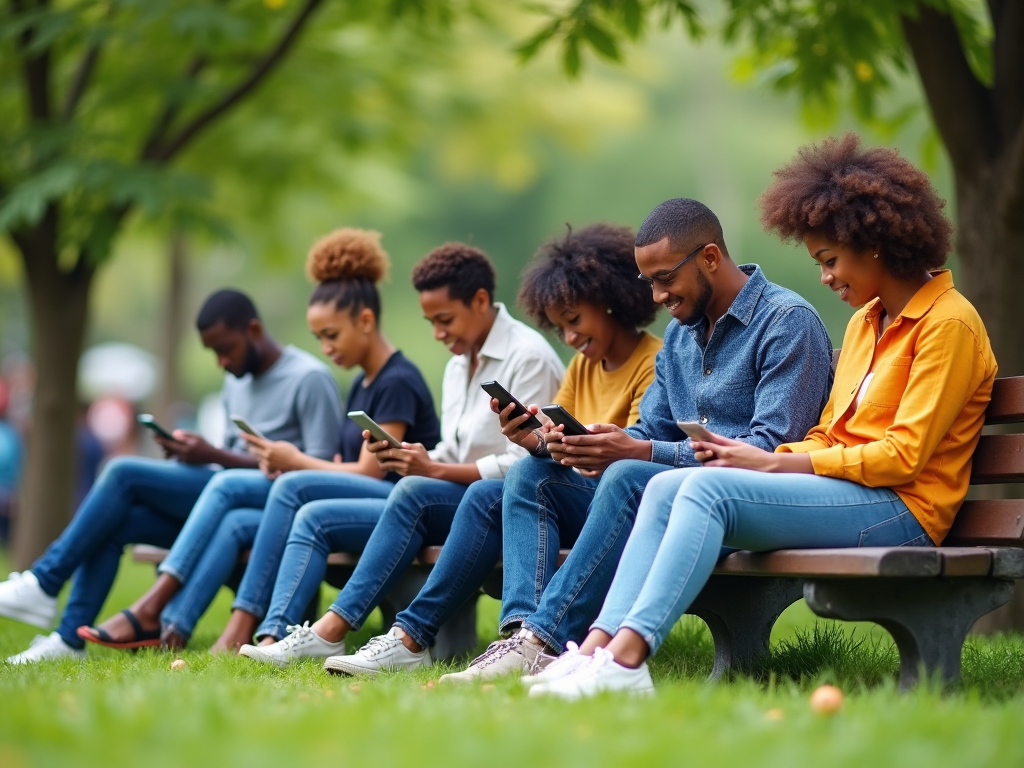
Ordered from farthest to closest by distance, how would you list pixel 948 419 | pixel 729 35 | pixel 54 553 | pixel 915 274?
pixel 729 35
pixel 54 553
pixel 915 274
pixel 948 419

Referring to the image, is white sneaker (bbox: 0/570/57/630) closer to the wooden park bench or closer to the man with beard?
the man with beard

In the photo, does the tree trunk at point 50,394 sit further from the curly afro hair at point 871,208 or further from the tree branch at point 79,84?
the curly afro hair at point 871,208

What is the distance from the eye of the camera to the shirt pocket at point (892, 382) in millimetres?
3947

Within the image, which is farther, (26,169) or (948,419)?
(26,169)

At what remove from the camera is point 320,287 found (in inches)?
246

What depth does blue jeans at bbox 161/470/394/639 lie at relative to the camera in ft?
18.6

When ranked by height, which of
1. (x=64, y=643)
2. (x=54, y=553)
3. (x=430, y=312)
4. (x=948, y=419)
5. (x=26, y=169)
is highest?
(x=26, y=169)

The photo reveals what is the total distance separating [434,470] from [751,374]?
1457 mm

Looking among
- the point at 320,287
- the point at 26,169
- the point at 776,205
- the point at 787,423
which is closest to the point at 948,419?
the point at 787,423

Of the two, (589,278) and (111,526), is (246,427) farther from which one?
(589,278)

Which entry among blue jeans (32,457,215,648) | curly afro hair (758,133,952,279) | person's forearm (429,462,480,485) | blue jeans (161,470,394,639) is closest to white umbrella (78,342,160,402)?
blue jeans (32,457,215,648)

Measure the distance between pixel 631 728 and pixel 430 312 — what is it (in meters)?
3.00

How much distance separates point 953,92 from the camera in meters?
6.23

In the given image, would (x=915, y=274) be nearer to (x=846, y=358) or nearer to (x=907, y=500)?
(x=846, y=358)
